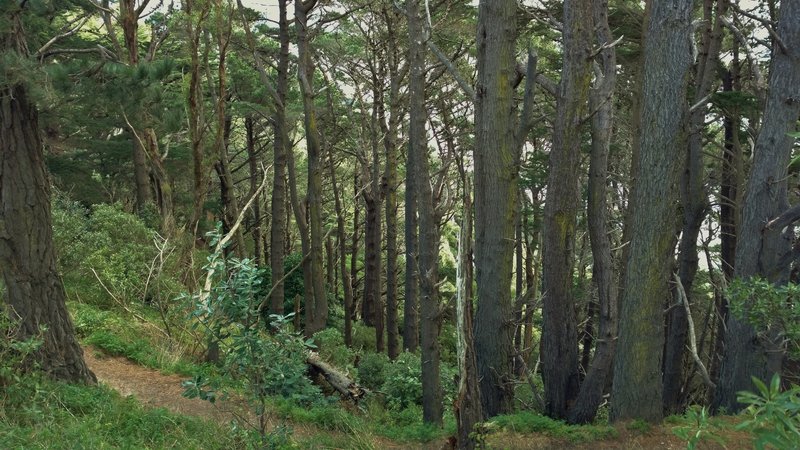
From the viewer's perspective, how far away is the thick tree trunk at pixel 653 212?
7.36 meters

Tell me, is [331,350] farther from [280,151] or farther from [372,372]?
[280,151]

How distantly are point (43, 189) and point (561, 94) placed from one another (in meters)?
6.15

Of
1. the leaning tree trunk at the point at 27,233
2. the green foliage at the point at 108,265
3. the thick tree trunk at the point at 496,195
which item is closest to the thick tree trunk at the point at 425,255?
the thick tree trunk at the point at 496,195

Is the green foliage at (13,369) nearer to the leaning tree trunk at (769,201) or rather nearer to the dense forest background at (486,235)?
the dense forest background at (486,235)

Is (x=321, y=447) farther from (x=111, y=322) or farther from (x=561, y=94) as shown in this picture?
(x=111, y=322)

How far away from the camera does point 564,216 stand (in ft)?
29.0

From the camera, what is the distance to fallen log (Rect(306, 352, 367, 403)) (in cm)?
1164

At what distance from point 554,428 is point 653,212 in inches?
101

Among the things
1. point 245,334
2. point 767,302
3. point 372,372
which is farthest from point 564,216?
point 372,372

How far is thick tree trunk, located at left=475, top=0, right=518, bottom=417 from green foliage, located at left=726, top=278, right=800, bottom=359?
114 inches

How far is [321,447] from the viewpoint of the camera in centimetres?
691

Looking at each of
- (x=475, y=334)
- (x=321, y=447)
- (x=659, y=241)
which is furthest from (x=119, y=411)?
(x=659, y=241)

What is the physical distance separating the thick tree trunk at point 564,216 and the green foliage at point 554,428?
A: 0.92 meters

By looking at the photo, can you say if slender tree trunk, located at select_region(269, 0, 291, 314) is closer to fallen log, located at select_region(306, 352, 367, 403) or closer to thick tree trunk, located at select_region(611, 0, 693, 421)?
fallen log, located at select_region(306, 352, 367, 403)
